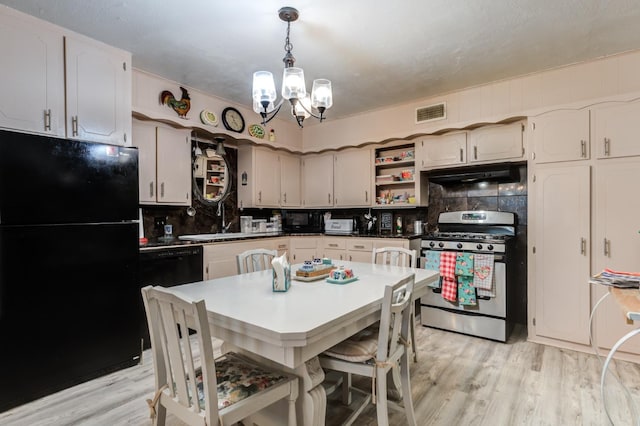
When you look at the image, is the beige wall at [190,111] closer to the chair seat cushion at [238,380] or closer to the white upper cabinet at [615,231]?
the chair seat cushion at [238,380]

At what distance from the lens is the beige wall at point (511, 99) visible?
274 centimetres

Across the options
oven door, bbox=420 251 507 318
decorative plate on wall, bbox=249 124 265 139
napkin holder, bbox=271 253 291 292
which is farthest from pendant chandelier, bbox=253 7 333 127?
oven door, bbox=420 251 507 318

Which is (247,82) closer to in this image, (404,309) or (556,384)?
(404,309)

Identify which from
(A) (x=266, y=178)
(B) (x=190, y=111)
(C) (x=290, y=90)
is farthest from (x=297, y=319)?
(A) (x=266, y=178)

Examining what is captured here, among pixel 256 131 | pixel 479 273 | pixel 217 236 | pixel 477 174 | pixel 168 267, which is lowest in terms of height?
pixel 479 273

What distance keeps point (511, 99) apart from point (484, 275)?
173 centimetres

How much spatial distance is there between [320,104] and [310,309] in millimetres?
1274

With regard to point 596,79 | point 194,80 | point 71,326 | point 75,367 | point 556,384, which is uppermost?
point 194,80

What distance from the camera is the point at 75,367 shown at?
2.25 m

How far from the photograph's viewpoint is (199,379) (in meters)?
1.44

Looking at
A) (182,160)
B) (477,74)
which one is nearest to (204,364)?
(182,160)

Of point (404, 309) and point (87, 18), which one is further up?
point (87, 18)

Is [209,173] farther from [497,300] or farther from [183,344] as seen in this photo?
[497,300]

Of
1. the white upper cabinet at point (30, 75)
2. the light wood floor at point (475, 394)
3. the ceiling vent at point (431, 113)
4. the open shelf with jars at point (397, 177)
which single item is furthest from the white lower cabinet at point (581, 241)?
the white upper cabinet at point (30, 75)
